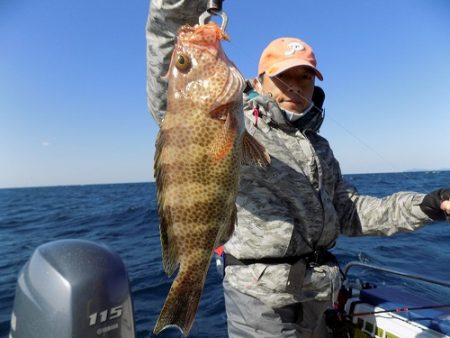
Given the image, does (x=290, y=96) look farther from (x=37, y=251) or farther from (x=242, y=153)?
(x=37, y=251)

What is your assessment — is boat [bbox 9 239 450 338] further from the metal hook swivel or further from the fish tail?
the metal hook swivel

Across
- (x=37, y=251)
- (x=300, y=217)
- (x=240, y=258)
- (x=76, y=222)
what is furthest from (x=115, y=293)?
(x=76, y=222)

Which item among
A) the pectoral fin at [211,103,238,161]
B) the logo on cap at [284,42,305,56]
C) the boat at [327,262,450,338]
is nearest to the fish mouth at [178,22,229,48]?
the pectoral fin at [211,103,238,161]

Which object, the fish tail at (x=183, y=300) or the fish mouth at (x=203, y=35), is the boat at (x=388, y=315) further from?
the fish mouth at (x=203, y=35)

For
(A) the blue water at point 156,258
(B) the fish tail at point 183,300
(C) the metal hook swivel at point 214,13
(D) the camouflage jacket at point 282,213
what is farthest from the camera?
(A) the blue water at point 156,258

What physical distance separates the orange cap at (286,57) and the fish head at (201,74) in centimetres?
77

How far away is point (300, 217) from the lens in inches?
106

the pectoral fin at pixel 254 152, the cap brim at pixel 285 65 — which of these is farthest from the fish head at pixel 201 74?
the cap brim at pixel 285 65

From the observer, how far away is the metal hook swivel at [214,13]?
178cm

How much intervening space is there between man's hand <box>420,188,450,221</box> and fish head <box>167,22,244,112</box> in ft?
5.58

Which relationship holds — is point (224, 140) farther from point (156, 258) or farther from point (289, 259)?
point (156, 258)

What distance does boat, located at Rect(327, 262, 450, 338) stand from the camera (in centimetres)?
316

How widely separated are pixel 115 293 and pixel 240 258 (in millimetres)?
894

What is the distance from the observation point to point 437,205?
268cm
